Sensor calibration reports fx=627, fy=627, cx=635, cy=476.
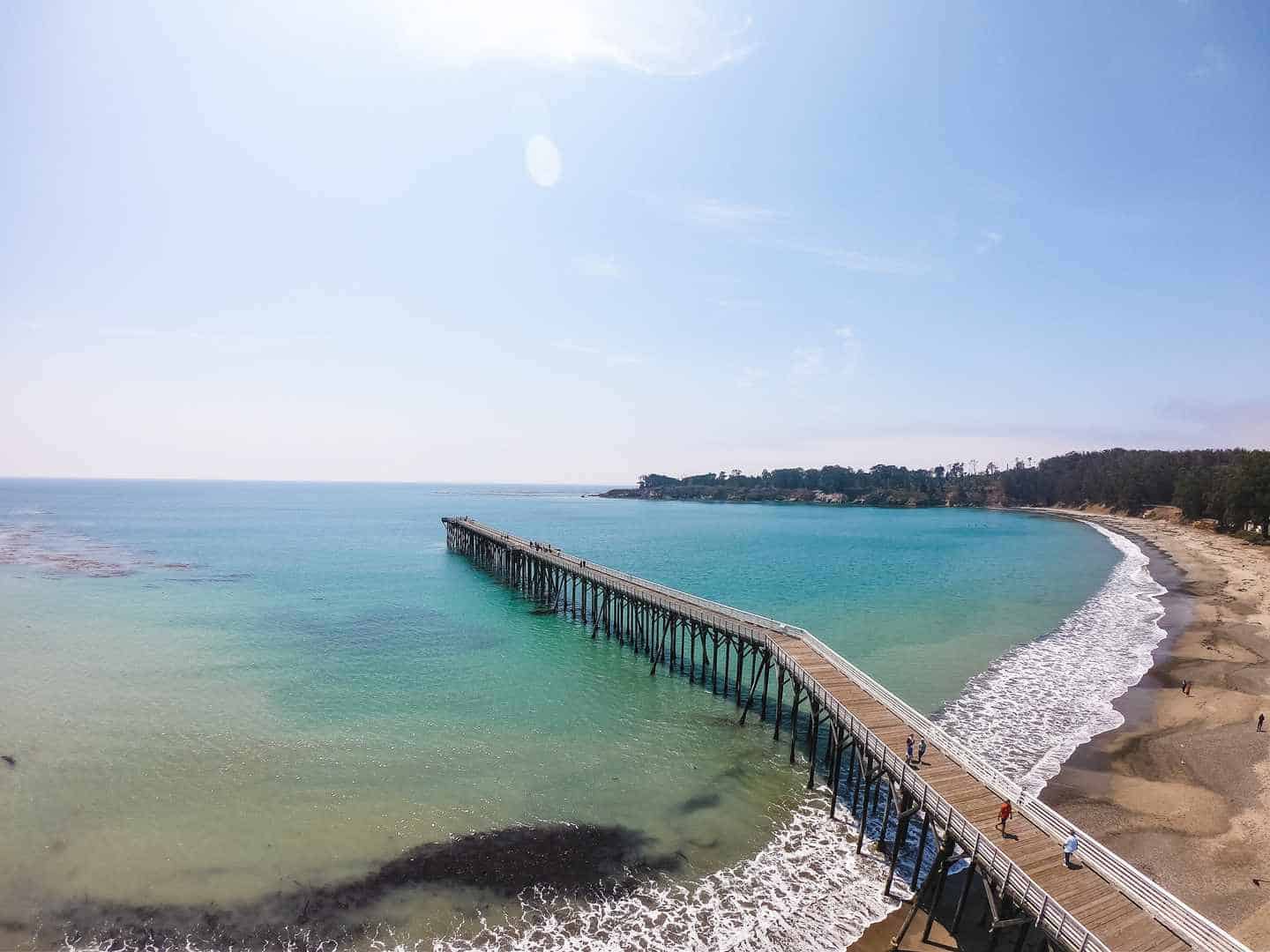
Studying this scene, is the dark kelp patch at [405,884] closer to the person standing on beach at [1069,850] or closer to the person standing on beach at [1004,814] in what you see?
the person standing on beach at [1004,814]

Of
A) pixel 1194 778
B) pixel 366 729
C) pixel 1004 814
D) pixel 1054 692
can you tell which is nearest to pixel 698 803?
pixel 1004 814

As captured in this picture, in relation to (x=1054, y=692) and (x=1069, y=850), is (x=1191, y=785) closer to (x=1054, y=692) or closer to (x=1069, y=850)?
(x=1054, y=692)

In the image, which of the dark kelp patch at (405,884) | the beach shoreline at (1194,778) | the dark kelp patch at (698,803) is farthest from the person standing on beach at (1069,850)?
the dark kelp patch at (698,803)

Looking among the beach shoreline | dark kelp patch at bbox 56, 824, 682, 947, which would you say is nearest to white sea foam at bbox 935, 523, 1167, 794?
the beach shoreline

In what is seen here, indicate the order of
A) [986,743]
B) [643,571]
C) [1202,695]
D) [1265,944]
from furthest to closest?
[643,571] → [1202,695] → [986,743] → [1265,944]

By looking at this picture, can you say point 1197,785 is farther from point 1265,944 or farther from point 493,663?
point 493,663

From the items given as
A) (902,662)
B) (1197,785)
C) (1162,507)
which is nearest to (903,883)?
(1197,785)
